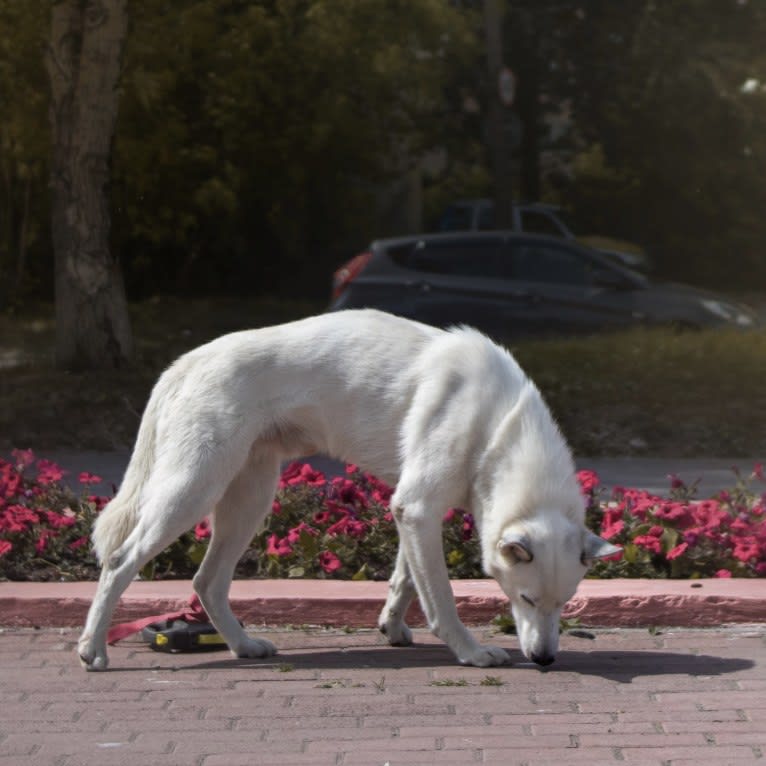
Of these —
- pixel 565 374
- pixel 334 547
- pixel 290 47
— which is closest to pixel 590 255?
pixel 565 374

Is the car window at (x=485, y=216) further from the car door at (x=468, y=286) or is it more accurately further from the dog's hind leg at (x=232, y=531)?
the dog's hind leg at (x=232, y=531)

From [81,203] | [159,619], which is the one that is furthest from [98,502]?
[81,203]

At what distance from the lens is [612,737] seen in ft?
16.8

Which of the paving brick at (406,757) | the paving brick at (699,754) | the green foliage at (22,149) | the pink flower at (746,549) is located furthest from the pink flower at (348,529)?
the green foliage at (22,149)

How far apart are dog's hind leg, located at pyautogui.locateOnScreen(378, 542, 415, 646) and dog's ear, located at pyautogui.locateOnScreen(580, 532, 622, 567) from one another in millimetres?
903

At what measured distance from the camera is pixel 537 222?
29453 mm

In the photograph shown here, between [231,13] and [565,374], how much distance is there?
10.1m

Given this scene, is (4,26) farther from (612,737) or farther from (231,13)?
(612,737)

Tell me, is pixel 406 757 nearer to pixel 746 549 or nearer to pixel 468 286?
pixel 746 549

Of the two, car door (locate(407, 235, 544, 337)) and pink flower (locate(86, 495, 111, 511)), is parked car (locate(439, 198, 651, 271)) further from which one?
pink flower (locate(86, 495, 111, 511))

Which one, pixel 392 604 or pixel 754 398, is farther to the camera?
pixel 754 398

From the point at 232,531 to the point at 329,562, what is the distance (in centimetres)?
86

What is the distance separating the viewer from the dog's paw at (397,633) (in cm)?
649

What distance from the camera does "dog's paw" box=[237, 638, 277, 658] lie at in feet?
20.7
